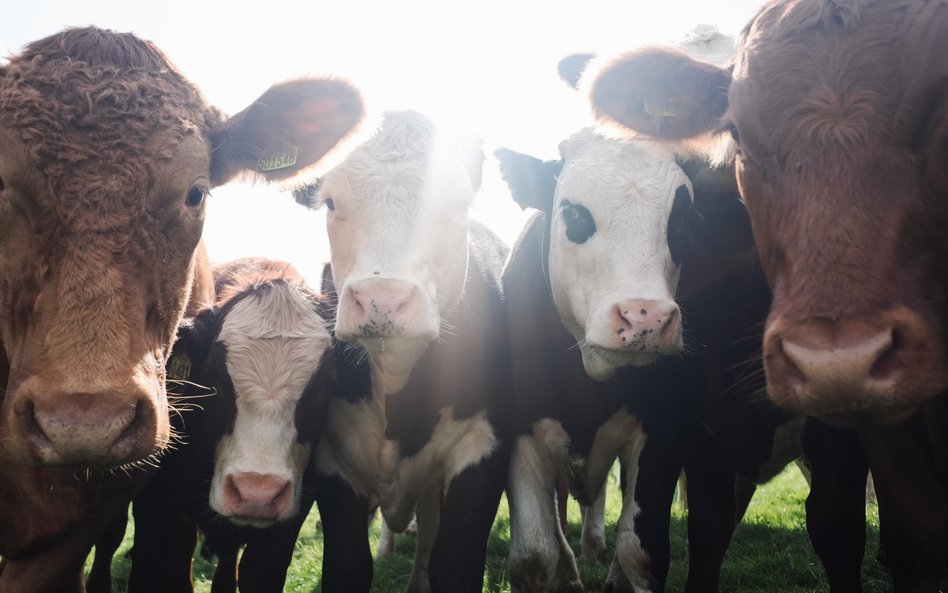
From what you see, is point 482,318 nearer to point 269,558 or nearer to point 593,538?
point 269,558

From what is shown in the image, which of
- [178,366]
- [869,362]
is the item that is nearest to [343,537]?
[178,366]

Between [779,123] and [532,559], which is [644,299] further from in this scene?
[532,559]

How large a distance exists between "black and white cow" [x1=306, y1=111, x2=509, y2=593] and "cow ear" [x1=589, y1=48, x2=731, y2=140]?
98cm

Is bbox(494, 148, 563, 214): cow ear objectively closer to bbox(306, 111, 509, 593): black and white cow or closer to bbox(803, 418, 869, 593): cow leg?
bbox(306, 111, 509, 593): black and white cow

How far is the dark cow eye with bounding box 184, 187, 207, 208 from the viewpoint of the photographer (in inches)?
134

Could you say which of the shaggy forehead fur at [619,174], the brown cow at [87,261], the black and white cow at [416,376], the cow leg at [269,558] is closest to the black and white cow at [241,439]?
the cow leg at [269,558]

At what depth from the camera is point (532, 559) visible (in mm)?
4641

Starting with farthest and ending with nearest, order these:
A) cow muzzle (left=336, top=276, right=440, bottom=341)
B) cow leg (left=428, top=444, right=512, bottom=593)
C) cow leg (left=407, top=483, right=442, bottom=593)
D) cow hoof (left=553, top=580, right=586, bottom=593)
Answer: cow hoof (left=553, top=580, right=586, bottom=593) < cow leg (left=407, top=483, right=442, bottom=593) < cow leg (left=428, top=444, right=512, bottom=593) < cow muzzle (left=336, top=276, right=440, bottom=341)

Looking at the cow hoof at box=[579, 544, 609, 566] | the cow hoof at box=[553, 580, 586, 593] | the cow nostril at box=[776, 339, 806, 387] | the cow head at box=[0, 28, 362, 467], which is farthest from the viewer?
the cow hoof at box=[579, 544, 609, 566]

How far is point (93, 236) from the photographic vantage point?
9.52ft

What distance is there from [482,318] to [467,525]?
122 cm

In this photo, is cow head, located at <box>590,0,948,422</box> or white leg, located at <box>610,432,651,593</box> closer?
cow head, located at <box>590,0,948,422</box>

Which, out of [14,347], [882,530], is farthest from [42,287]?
[882,530]

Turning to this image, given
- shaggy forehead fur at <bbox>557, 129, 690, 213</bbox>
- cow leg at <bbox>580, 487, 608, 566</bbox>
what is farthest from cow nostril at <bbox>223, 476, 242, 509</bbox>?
cow leg at <bbox>580, 487, 608, 566</bbox>
